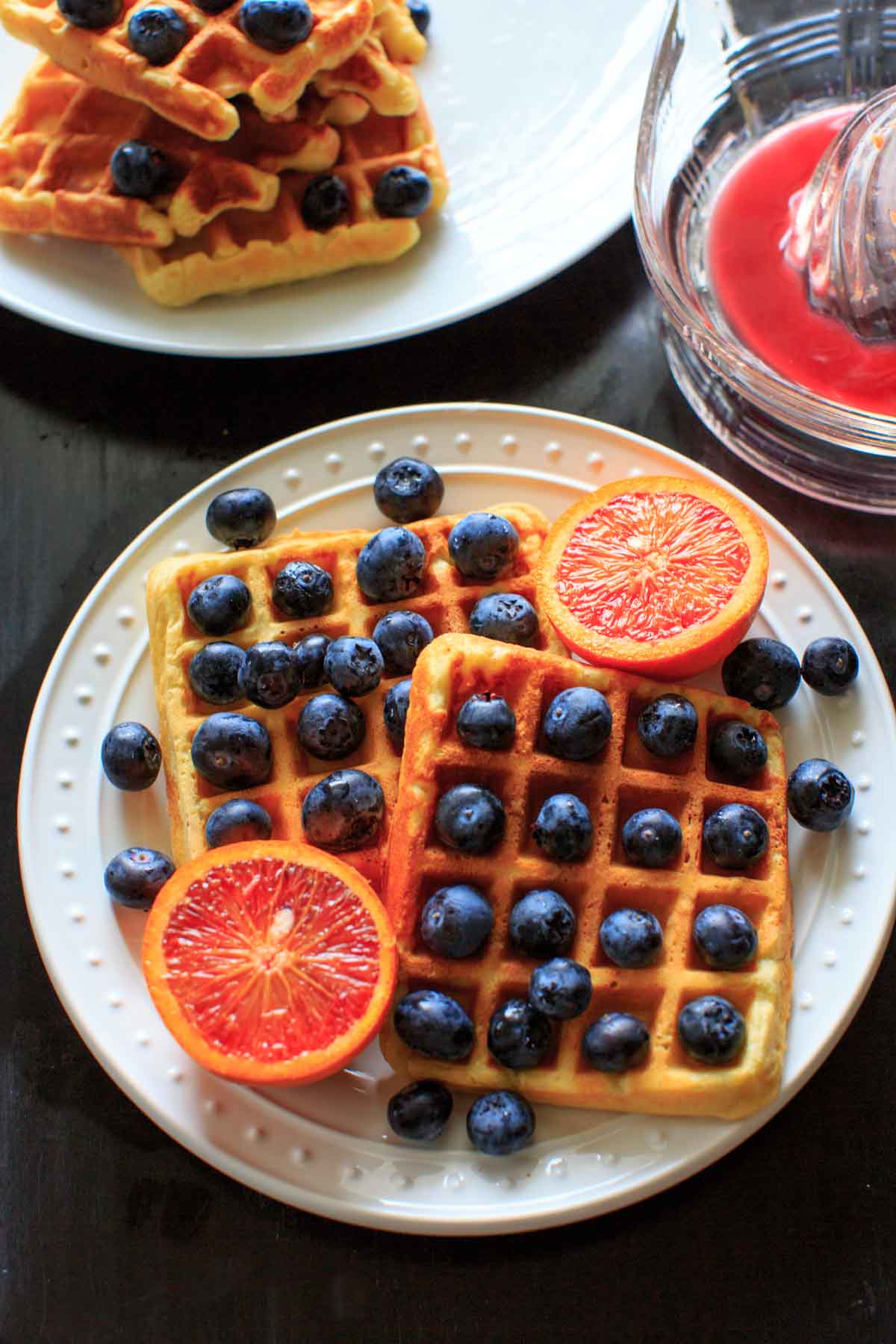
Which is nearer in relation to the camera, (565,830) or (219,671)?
(565,830)

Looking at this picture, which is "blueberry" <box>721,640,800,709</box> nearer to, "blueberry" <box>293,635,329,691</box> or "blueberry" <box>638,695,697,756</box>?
"blueberry" <box>638,695,697,756</box>

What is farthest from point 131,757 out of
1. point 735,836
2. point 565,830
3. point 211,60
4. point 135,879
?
point 211,60

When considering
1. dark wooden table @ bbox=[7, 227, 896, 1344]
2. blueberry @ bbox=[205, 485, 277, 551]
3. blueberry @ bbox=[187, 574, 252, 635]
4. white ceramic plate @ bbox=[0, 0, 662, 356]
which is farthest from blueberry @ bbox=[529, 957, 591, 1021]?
white ceramic plate @ bbox=[0, 0, 662, 356]

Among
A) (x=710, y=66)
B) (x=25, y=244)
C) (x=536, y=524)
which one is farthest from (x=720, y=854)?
(x=25, y=244)

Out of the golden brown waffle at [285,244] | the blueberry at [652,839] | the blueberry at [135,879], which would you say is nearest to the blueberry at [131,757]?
the blueberry at [135,879]

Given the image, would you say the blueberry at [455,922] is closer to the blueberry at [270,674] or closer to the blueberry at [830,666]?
the blueberry at [270,674]

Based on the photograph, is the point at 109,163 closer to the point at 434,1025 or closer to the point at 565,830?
the point at 565,830
